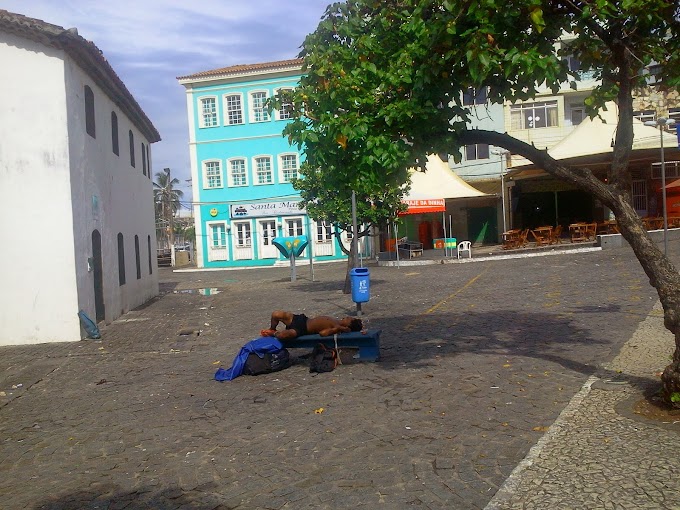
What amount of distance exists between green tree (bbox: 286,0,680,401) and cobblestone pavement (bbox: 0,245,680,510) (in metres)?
1.80

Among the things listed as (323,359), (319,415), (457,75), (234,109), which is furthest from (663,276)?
(234,109)

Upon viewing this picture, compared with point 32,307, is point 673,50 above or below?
above

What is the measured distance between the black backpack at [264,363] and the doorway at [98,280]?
8058 mm

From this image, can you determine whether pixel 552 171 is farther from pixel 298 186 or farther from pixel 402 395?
pixel 298 186

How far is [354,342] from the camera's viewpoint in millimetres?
9156

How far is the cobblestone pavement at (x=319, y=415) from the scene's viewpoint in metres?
4.96

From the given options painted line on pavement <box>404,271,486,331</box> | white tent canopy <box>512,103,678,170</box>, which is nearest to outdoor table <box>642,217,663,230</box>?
white tent canopy <box>512,103,678,170</box>

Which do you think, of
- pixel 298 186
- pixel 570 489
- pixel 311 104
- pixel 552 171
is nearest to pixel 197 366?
pixel 311 104

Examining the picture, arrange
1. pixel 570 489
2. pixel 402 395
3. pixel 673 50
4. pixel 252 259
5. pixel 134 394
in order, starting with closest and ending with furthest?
pixel 570 489 → pixel 673 50 → pixel 402 395 → pixel 134 394 → pixel 252 259

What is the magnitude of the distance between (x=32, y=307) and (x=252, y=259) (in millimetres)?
30675

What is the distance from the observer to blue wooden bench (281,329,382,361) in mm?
9098

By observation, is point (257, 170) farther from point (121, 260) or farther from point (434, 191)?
point (121, 260)

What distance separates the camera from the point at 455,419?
20.8 feet

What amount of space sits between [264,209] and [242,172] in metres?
2.74
